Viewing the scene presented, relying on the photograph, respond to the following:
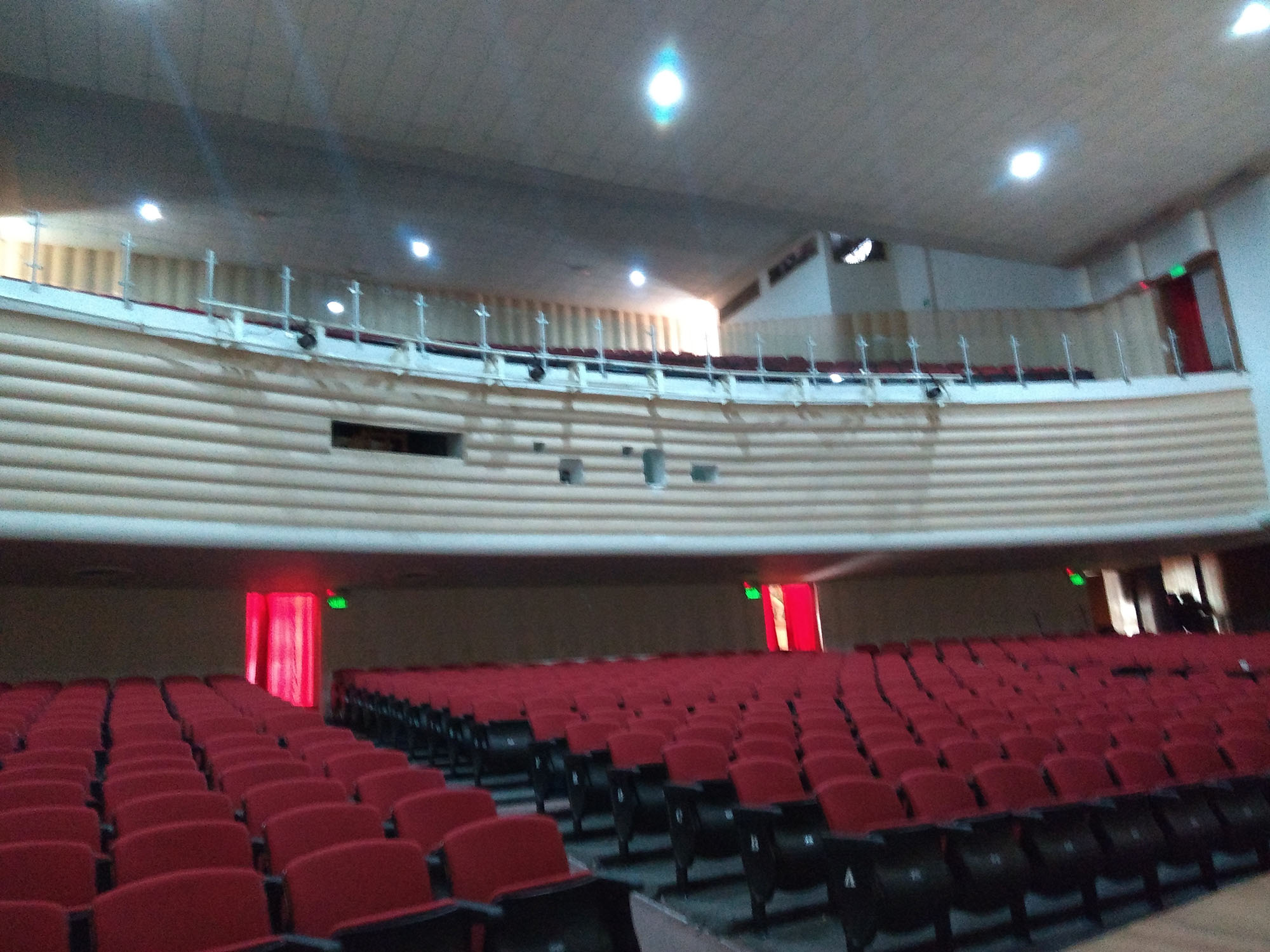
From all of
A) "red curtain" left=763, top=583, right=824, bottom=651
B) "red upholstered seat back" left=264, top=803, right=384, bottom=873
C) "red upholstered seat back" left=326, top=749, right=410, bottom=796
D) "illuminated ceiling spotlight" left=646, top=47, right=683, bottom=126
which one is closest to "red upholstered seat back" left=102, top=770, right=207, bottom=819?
"red upholstered seat back" left=326, top=749, right=410, bottom=796

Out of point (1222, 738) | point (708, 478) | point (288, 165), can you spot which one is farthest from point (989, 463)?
point (288, 165)

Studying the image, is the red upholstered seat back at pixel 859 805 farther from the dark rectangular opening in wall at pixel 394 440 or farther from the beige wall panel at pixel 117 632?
the beige wall panel at pixel 117 632

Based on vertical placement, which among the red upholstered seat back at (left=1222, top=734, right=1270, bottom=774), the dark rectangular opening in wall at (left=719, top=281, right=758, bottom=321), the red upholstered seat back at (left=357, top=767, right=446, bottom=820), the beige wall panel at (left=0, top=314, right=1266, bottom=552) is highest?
the dark rectangular opening in wall at (left=719, top=281, right=758, bottom=321)

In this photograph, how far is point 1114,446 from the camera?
12.3 m

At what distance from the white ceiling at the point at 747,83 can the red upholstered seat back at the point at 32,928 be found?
874 cm

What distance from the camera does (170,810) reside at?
2.94 metres

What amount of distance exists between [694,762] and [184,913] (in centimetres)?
238

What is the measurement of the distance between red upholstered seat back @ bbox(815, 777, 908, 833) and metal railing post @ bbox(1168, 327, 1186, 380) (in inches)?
482

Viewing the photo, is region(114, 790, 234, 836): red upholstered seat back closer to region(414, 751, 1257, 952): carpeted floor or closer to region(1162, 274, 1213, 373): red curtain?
region(414, 751, 1257, 952): carpeted floor

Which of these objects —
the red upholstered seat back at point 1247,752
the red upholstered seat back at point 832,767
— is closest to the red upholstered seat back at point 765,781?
the red upholstered seat back at point 832,767

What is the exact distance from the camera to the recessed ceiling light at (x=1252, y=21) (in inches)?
363

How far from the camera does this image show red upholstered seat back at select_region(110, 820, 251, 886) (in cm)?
242

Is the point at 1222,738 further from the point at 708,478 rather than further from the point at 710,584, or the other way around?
the point at 710,584

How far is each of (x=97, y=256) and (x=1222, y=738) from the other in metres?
15.7
